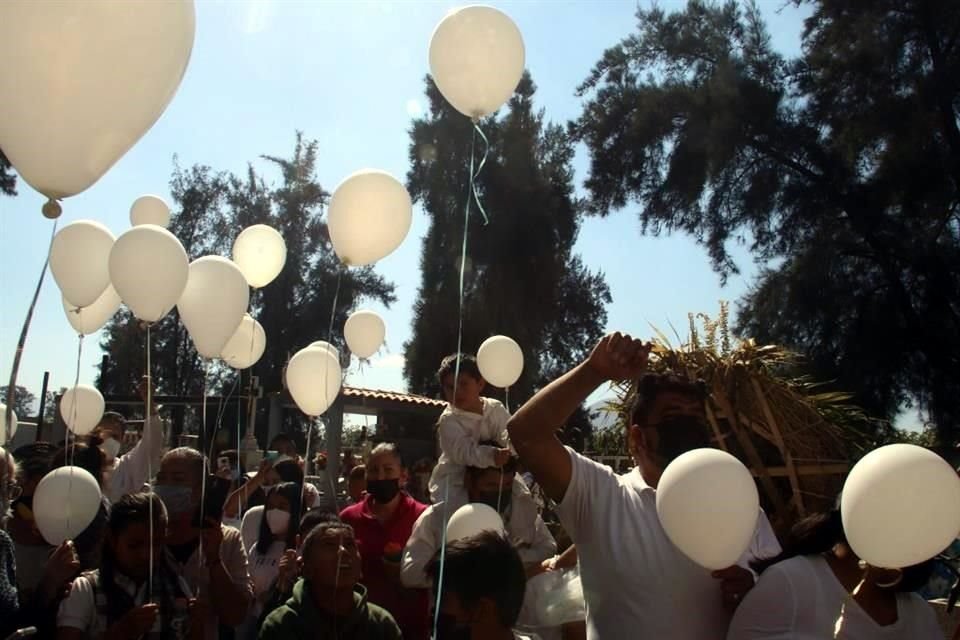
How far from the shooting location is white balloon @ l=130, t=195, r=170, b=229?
5.07 metres

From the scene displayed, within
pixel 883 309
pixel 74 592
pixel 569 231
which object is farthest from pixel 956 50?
pixel 74 592

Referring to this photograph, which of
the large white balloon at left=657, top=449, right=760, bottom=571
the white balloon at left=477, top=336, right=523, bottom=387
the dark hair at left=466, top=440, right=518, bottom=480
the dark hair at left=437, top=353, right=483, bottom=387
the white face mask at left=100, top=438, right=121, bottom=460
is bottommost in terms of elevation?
the large white balloon at left=657, top=449, right=760, bottom=571

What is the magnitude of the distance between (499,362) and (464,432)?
1.76m

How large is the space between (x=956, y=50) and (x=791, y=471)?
1105 cm

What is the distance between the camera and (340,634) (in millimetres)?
2707

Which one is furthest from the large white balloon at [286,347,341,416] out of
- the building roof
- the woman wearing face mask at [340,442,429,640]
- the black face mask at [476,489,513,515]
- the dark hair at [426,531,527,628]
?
the building roof

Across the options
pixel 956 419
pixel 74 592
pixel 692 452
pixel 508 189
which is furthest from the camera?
pixel 508 189

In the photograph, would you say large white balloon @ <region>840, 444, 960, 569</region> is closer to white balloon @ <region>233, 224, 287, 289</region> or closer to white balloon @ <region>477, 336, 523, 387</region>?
white balloon @ <region>477, 336, 523, 387</region>

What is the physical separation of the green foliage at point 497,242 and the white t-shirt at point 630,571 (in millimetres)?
17314

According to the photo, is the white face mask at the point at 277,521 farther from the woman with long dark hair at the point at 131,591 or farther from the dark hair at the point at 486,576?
the dark hair at the point at 486,576

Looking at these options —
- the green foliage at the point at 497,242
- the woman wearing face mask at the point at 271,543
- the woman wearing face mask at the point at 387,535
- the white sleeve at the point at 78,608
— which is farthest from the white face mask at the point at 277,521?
the green foliage at the point at 497,242

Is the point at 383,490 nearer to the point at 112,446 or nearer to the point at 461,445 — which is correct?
the point at 461,445

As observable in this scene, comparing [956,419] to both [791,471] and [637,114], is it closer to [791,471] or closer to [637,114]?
[637,114]

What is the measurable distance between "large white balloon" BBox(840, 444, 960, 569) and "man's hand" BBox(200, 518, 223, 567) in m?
2.32
